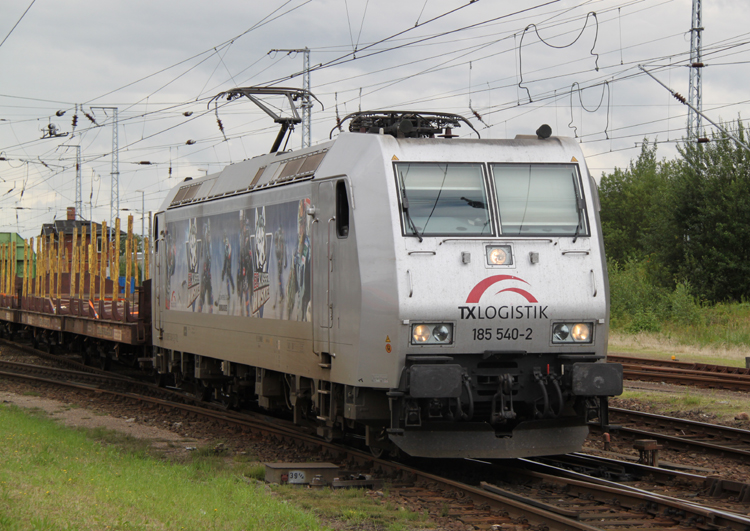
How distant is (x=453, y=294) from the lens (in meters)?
8.67

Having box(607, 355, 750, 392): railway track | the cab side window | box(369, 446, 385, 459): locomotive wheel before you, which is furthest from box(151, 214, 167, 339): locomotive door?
box(607, 355, 750, 392): railway track

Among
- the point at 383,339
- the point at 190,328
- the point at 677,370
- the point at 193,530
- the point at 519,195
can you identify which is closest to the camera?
the point at 193,530

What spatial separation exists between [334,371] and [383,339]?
113 cm

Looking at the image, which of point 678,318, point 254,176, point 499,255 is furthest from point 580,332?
point 678,318

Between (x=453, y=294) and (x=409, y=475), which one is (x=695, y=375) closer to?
(x=409, y=475)

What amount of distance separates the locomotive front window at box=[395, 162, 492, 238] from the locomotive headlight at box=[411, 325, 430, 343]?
0.91m

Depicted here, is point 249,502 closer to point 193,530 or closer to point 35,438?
point 193,530

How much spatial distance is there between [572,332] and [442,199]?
189cm

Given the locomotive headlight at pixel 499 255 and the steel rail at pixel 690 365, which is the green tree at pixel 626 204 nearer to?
the steel rail at pixel 690 365

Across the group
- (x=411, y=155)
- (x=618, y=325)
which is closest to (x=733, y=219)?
(x=618, y=325)

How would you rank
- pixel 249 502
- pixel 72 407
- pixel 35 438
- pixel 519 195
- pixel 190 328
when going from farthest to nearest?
1. pixel 72 407
2. pixel 190 328
3. pixel 35 438
4. pixel 519 195
5. pixel 249 502

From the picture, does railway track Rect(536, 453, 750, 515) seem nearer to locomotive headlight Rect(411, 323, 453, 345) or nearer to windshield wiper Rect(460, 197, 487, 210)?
locomotive headlight Rect(411, 323, 453, 345)

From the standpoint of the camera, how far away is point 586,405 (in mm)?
9031

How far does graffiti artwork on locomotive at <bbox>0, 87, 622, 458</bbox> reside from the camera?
8656mm
